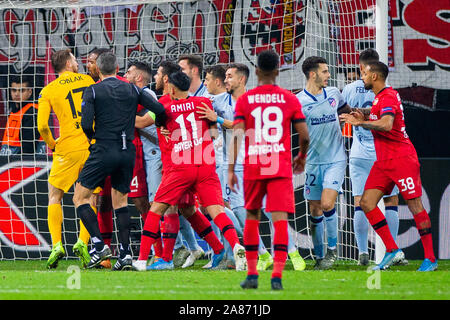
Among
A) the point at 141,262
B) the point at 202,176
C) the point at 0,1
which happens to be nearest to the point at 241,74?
the point at 202,176

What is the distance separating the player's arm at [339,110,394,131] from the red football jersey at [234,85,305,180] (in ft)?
6.09

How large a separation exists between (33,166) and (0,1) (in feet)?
8.13

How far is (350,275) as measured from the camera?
25.5 feet

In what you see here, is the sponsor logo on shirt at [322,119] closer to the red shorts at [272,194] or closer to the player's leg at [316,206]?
the player's leg at [316,206]

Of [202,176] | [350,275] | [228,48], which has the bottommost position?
[350,275]

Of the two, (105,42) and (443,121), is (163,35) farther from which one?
(443,121)

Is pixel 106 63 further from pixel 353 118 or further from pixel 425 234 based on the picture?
pixel 425 234

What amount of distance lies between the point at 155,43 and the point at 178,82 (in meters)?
6.27

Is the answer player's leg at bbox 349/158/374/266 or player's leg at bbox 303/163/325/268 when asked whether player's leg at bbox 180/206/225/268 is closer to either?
player's leg at bbox 303/163/325/268

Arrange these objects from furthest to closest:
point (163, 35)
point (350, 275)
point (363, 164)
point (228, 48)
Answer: point (163, 35)
point (228, 48)
point (363, 164)
point (350, 275)

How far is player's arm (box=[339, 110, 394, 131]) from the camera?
331 inches

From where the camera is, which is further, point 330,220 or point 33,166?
point 33,166

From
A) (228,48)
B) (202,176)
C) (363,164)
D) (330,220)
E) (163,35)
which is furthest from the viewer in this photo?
(163,35)

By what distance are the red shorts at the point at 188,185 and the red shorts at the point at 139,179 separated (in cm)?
144
